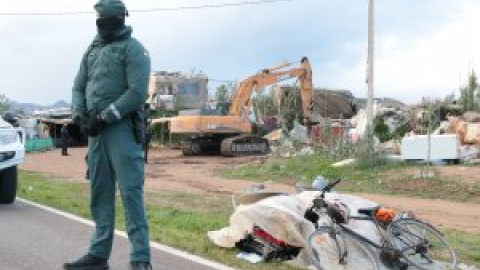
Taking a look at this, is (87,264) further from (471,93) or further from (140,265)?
(471,93)

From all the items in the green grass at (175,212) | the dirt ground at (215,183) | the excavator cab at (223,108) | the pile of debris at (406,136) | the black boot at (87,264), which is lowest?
the dirt ground at (215,183)

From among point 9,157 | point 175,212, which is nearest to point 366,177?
point 175,212

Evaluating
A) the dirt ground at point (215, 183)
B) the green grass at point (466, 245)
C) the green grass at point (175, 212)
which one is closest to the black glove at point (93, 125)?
the green grass at point (175, 212)

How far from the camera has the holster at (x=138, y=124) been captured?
631 cm

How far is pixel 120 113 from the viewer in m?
6.10

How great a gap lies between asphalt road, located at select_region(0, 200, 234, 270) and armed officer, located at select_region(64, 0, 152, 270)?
818 millimetres

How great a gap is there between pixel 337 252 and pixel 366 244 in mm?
270

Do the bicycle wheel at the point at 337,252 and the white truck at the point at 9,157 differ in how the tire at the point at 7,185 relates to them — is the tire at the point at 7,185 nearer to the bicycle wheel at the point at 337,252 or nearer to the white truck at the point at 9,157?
the white truck at the point at 9,157

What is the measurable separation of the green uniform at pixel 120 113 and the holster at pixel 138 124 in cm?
3

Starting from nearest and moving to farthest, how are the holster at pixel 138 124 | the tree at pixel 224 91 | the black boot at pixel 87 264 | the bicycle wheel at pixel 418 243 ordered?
the holster at pixel 138 124, the black boot at pixel 87 264, the bicycle wheel at pixel 418 243, the tree at pixel 224 91

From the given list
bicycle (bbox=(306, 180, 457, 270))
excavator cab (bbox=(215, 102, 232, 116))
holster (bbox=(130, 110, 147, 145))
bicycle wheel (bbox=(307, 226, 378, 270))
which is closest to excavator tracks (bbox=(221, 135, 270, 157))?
excavator cab (bbox=(215, 102, 232, 116))

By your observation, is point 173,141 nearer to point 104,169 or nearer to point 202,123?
point 202,123

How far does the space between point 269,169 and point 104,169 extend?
51.5ft

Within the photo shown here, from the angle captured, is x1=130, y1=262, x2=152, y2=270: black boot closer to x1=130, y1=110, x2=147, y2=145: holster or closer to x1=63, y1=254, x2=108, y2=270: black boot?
x1=63, y1=254, x2=108, y2=270: black boot
